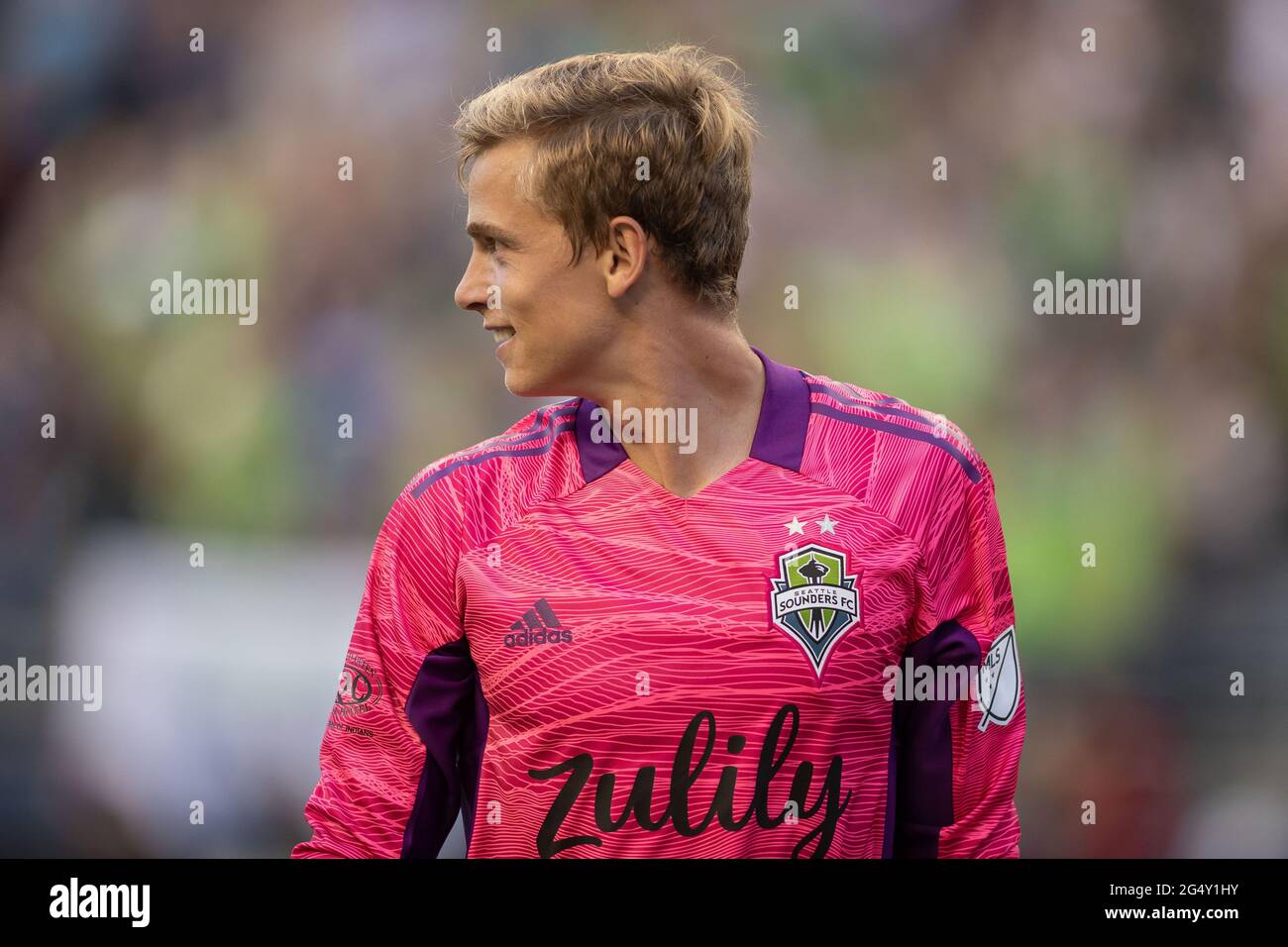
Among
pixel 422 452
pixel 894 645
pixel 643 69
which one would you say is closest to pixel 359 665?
pixel 894 645

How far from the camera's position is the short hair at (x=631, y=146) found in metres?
1.87

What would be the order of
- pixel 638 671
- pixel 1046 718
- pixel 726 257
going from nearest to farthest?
1. pixel 638 671
2. pixel 726 257
3. pixel 1046 718

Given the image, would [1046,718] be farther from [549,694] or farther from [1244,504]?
[549,694]

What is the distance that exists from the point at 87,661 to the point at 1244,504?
359cm

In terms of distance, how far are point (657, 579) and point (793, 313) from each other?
2.34 metres

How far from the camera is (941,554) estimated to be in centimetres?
195

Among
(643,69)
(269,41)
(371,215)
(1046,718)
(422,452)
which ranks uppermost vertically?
(269,41)

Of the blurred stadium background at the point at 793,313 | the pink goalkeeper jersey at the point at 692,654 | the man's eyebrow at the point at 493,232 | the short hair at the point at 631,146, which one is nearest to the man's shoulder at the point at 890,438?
the pink goalkeeper jersey at the point at 692,654

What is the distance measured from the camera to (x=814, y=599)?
1861 millimetres

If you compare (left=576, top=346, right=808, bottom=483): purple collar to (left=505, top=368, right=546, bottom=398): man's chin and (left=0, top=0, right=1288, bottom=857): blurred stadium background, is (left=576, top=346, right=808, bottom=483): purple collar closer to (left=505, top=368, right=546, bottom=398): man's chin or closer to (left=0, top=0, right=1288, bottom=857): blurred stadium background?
(left=505, top=368, right=546, bottom=398): man's chin

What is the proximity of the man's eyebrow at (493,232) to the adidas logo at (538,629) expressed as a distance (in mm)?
522

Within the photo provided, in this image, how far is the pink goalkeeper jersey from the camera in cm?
183

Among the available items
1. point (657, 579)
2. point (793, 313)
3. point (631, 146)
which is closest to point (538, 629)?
point (657, 579)

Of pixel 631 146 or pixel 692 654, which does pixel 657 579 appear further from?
pixel 631 146
